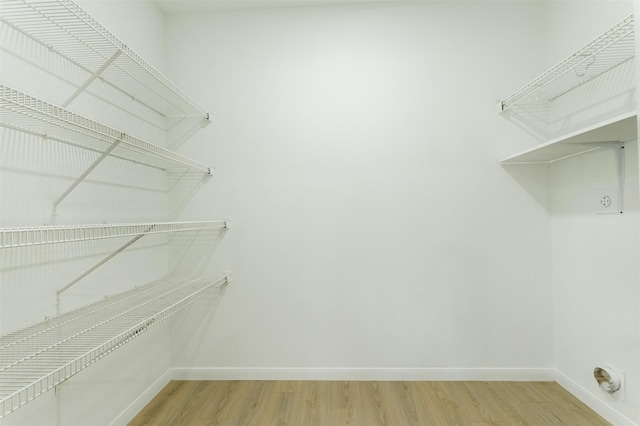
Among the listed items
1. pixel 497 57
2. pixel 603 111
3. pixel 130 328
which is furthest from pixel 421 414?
pixel 497 57

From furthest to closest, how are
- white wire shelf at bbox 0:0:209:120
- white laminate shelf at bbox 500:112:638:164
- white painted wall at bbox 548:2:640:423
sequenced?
white painted wall at bbox 548:2:640:423, white laminate shelf at bbox 500:112:638:164, white wire shelf at bbox 0:0:209:120

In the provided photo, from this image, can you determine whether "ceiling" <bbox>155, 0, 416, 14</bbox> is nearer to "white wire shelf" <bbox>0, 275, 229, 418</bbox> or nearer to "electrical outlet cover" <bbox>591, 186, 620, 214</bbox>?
"electrical outlet cover" <bbox>591, 186, 620, 214</bbox>

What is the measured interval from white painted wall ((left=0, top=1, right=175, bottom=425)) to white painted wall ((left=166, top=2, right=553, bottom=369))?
0.32 metres

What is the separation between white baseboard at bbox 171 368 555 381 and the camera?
6.75 ft

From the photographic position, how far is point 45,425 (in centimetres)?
122

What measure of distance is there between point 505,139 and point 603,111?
493mm

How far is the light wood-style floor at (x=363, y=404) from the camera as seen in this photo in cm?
169

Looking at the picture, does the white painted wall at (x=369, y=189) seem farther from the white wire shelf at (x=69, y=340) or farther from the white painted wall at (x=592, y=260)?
the white wire shelf at (x=69, y=340)

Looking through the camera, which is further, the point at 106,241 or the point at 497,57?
the point at 497,57

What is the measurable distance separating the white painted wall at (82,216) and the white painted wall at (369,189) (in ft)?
1.06

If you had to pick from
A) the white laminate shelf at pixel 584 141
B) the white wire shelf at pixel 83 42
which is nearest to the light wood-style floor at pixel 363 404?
the white laminate shelf at pixel 584 141

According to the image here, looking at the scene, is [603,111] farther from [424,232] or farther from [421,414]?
[421,414]

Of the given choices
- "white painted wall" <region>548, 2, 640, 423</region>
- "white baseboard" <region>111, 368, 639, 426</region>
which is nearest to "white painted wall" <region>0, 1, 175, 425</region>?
"white baseboard" <region>111, 368, 639, 426</region>

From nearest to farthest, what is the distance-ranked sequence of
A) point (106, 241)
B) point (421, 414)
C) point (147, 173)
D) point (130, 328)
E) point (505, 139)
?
point (130, 328) < point (106, 241) < point (421, 414) < point (147, 173) < point (505, 139)
